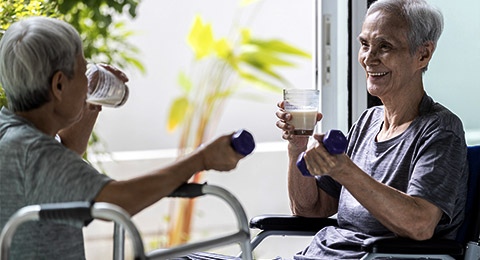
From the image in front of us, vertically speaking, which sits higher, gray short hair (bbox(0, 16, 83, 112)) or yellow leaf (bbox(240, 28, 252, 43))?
gray short hair (bbox(0, 16, 83, 112))

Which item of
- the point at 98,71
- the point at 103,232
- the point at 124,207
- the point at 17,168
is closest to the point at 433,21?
the point at 98,71

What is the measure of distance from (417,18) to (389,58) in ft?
0.48

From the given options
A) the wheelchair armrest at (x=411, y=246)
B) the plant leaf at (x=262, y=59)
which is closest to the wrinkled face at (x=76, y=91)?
the wheelchair armrest at (x=411, y=246)

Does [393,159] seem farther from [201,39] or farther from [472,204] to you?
[201,39]

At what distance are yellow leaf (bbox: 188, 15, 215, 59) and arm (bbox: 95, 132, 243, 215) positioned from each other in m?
3.36

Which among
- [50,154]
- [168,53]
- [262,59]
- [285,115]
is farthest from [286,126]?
[168,53]

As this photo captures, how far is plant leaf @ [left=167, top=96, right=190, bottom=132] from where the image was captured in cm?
527

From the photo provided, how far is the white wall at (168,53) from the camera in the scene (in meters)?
5.60

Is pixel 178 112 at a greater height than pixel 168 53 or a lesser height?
lesser

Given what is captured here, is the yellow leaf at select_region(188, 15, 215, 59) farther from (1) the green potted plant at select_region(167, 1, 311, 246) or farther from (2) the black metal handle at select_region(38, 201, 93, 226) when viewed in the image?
(2) the black metal handle at select_region(38, 201, 93, 226)

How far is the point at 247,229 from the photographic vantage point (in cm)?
169

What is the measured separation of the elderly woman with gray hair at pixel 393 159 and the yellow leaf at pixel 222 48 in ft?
9.07

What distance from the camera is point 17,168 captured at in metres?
1.57

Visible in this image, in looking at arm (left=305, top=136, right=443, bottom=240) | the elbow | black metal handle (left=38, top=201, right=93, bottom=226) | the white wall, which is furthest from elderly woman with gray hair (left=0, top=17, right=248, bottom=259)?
the white wall
